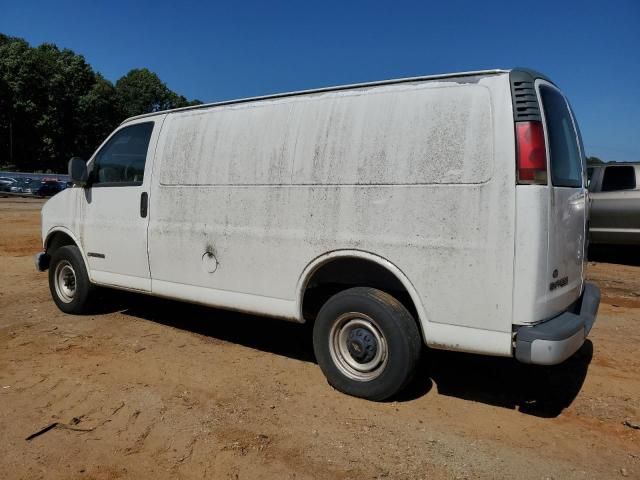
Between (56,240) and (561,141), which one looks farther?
(56,240)

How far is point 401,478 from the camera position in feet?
9.59

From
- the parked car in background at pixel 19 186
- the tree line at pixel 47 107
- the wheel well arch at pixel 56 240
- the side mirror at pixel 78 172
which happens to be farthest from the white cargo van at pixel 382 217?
the tree line at pixel 47 107

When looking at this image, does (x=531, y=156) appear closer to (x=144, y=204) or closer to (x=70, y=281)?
(x=144, y=204)

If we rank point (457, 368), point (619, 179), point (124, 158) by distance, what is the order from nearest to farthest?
point (457, 368), point (124, 158), point (619, 179)

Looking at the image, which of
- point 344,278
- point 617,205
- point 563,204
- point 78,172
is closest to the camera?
point 563,204

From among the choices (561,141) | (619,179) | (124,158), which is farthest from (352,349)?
(619,179)

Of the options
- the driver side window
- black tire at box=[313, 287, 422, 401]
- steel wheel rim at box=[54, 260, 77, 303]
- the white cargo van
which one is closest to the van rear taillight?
the white cargo van

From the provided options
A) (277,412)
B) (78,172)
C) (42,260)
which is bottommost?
(277,412)

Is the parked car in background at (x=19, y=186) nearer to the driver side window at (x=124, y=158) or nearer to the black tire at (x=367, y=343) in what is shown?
the driver side window at (x=124, y=158)

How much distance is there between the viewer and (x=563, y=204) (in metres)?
3.44

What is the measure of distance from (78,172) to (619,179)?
30.3ft

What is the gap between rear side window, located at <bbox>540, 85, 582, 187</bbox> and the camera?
3377 millimetres

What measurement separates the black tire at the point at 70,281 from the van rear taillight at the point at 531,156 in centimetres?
471

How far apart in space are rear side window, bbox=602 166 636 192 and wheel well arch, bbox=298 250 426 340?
24.9 feet
